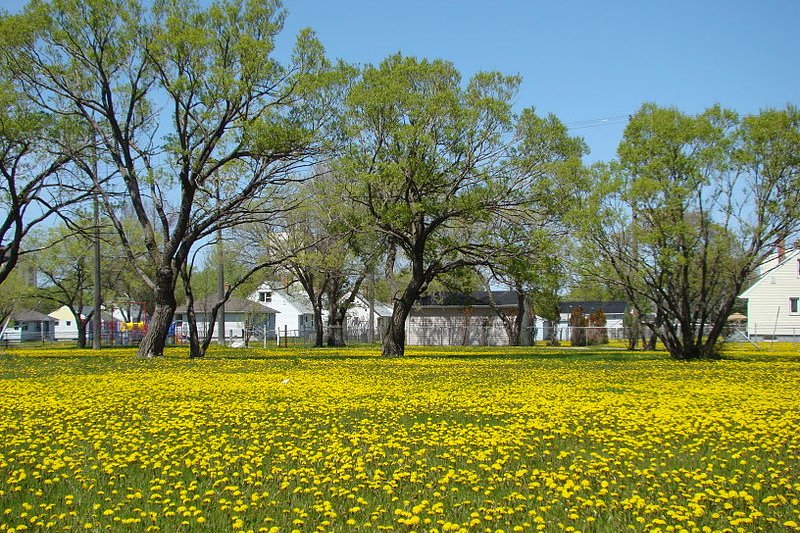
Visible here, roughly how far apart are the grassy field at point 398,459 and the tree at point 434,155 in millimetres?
15643

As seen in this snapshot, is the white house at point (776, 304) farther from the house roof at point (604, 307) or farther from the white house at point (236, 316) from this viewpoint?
the white house at point (236, 316)

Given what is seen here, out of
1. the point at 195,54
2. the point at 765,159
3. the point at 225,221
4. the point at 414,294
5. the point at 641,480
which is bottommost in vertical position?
the point at 641,480

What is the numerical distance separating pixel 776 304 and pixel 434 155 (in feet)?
129

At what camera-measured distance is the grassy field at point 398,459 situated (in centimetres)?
626

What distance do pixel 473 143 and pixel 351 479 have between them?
24.2 m

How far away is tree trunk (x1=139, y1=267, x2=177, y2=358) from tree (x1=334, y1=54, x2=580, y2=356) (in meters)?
7.28

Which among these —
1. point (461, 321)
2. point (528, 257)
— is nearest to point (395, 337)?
point (528, 257)

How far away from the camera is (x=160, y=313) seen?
29.9m

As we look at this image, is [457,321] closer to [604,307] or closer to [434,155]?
[604,307]

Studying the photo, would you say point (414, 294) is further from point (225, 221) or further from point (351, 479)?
point (351, 479)

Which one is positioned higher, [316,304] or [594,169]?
[594,169]

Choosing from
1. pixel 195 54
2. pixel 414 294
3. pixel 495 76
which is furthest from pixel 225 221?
pixel 495 76

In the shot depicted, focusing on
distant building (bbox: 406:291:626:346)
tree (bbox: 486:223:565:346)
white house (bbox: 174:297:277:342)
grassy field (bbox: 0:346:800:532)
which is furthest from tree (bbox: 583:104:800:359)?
white house (bbox: 174:297:277:342)

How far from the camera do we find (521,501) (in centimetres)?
675
